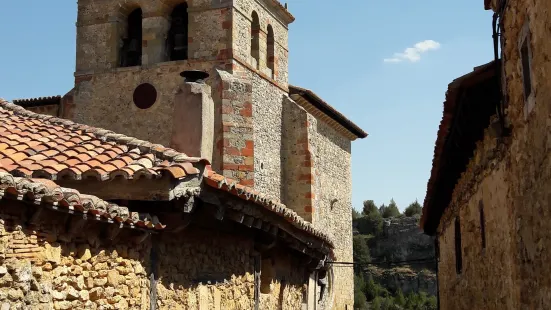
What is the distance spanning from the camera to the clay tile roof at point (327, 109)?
19672 mm

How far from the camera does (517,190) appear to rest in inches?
228

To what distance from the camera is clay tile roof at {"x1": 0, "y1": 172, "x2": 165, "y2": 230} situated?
4.32 meters

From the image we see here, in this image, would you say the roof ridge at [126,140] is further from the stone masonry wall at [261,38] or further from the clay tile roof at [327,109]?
the clay tile roof at [327,109]

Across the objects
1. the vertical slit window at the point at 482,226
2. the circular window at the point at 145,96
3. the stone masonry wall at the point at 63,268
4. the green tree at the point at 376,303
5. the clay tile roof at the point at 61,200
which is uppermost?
the circular window at the point at 145,96

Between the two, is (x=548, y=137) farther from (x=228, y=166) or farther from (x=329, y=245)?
(x=228, y=166)

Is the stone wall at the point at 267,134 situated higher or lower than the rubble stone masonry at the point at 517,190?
higher

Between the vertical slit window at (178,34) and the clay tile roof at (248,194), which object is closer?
the clay tile roof at (248,194)

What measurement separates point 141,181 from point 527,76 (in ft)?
10.5

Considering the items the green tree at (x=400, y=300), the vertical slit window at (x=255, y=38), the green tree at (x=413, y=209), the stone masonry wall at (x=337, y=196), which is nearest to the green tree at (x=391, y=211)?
the green tree at (x=413, y=209)

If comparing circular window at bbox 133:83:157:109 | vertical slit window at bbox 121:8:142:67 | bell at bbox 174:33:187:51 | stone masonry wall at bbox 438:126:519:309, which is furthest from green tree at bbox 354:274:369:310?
stone masonry wall at bbox 438:126:519:309

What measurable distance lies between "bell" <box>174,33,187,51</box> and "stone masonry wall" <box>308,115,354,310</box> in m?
6.34

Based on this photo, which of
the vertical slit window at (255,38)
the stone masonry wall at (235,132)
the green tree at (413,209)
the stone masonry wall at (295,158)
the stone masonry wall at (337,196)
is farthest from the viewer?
the green tree at (413,209)

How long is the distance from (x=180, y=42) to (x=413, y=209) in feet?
166

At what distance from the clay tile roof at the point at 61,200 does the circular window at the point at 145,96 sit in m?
10.9
